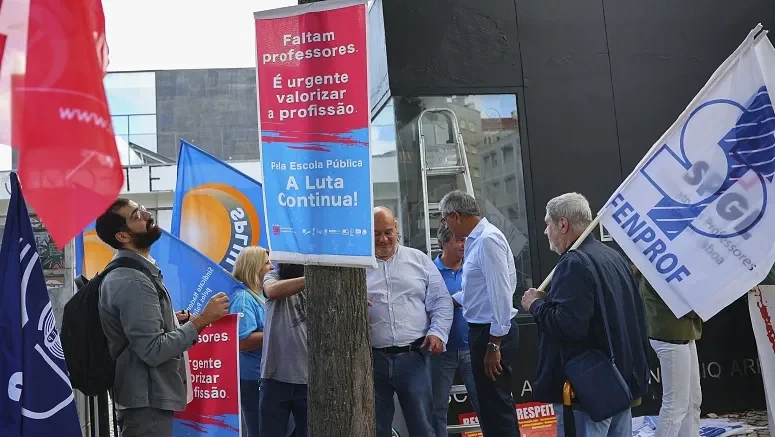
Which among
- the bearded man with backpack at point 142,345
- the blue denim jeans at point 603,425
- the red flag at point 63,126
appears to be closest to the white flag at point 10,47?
the red flag at point 63,126

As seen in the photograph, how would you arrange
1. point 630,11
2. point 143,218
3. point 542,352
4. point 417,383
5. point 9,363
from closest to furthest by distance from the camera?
1. point 9,363
2. point 143,218
3. point 542,352
4. point 417,383
5. point 630,11

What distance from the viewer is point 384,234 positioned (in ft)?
17.6

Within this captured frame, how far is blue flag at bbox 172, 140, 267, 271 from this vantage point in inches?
289

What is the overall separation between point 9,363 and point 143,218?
1208mm

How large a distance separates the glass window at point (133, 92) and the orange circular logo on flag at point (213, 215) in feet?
67.6

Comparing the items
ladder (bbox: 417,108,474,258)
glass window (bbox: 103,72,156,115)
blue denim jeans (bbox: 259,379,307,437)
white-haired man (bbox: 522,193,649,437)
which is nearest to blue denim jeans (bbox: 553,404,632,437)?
white-haired man (bbox: 522,193,649,437)

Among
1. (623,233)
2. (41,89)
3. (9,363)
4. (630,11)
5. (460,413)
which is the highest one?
(630,11)

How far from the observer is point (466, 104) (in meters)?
7.56

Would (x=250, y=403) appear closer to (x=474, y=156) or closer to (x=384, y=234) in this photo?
(x=384, y=234)

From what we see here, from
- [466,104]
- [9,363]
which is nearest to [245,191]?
[466,104]

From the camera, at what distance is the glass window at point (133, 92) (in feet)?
89.8

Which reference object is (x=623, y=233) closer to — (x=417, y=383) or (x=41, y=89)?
(x=417, y=383)

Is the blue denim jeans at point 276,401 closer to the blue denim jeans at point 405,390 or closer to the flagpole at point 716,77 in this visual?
the blue denim jeans at point 405,390

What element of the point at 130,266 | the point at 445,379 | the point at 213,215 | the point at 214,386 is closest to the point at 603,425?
the point at 445,379
